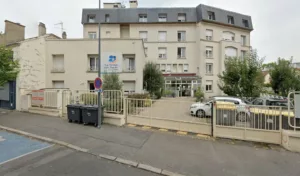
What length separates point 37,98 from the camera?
10016 mm

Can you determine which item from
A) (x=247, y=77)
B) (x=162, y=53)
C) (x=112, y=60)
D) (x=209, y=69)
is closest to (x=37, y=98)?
(x=112, y=60)

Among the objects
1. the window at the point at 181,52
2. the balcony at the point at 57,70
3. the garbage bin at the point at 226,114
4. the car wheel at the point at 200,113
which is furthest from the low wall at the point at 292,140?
the window at the point at 181,52

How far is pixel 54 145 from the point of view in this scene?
5.20m

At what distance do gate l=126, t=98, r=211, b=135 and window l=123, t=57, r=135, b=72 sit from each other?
736 cm

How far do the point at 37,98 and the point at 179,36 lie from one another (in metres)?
23.0

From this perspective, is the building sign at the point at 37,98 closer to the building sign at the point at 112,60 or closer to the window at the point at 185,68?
the building sign at the point at 112,60

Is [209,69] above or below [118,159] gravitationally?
above

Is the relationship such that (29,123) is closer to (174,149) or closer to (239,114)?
(174,149)

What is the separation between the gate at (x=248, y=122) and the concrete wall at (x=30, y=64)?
1228 centimetres

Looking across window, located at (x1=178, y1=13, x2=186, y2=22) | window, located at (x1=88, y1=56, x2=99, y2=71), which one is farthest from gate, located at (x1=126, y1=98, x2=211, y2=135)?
window, located at (x1=178, y1=13, x2=186, y2=22)

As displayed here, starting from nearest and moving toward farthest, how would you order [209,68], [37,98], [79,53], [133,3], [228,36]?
[37,98] < [79,53] < [209,68] < [133,3] < [228,36]

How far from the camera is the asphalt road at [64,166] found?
140 inches

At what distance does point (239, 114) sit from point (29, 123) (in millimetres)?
9267

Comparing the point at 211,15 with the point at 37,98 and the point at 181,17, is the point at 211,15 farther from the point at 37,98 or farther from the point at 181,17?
the point at 37,98
